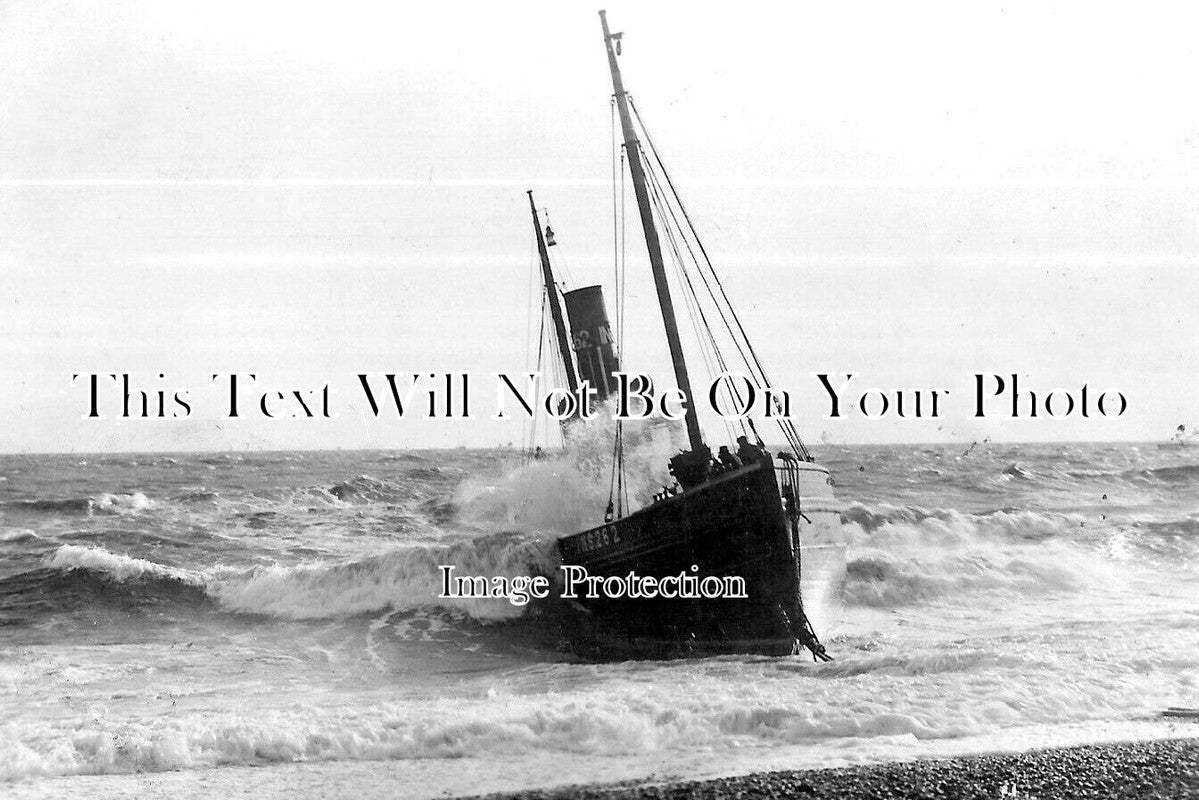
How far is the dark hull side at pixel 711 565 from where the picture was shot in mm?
8992

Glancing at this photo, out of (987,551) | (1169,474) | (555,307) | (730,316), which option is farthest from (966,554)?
(555,307)

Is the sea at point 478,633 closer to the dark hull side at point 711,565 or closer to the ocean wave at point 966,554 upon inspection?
the ocean wave at point 966,554

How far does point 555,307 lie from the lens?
1057 cm

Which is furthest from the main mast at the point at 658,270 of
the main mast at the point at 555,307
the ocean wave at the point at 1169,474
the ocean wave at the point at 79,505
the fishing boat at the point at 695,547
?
the ocean wave at the point at 1169,474

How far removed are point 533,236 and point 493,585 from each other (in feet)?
11.2

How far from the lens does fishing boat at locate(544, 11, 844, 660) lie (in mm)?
9000

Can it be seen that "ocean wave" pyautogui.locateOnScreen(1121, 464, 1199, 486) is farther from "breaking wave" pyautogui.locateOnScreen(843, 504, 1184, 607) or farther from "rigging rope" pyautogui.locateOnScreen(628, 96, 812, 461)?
"rigging rope" pyautogui.locateOnScreen(628, 96, 812, 461)

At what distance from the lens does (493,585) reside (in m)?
9.66

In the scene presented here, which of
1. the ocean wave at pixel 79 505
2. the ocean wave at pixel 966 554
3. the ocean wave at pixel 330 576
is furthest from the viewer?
the ocean wave at pixel 966 554

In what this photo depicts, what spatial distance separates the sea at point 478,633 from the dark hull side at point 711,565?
0.22m

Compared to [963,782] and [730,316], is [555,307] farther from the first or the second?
[963,782]

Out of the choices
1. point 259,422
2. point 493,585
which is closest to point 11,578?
point 259,422

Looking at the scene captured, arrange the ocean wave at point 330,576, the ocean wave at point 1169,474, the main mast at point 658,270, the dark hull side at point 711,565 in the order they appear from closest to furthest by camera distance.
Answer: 1. the dark hull side at point 711,565
2. the main mast at point 658,270
3. the ocean wave at point 330,576
4. the ocean wave at point 1169,474

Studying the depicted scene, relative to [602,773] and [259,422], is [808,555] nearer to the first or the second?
[602,773]
